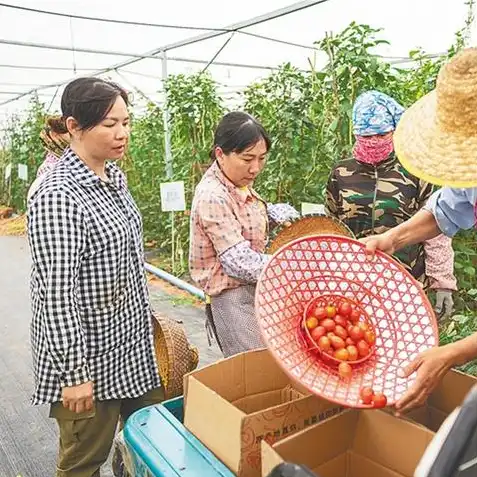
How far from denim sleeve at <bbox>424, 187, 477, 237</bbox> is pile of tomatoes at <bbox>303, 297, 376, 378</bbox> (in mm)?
364

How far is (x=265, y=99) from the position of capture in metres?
4.14

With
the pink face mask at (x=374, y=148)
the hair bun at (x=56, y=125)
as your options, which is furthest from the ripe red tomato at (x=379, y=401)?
the hair bun at (x=56, y=125)

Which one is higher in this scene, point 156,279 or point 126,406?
point 126,406

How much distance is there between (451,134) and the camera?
1.14 m

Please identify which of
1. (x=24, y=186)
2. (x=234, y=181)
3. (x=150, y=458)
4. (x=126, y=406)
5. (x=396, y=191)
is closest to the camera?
(x=150, y=458)

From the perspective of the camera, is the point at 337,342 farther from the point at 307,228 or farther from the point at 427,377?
the point at 307,228

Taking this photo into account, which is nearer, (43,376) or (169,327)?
(43,376)

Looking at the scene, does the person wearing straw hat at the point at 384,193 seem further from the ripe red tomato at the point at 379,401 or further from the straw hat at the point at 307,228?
the ripe red tomato at the point at 379,401

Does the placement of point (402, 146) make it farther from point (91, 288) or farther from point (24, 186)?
point (24, 186)

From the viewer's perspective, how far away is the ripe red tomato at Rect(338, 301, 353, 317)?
1.43 metres

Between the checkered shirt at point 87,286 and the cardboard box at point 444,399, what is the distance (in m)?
0.85

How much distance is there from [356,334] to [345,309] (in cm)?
8

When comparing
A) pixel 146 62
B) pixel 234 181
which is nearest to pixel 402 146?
pixel 234 181

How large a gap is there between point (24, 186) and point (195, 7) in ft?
18.9
